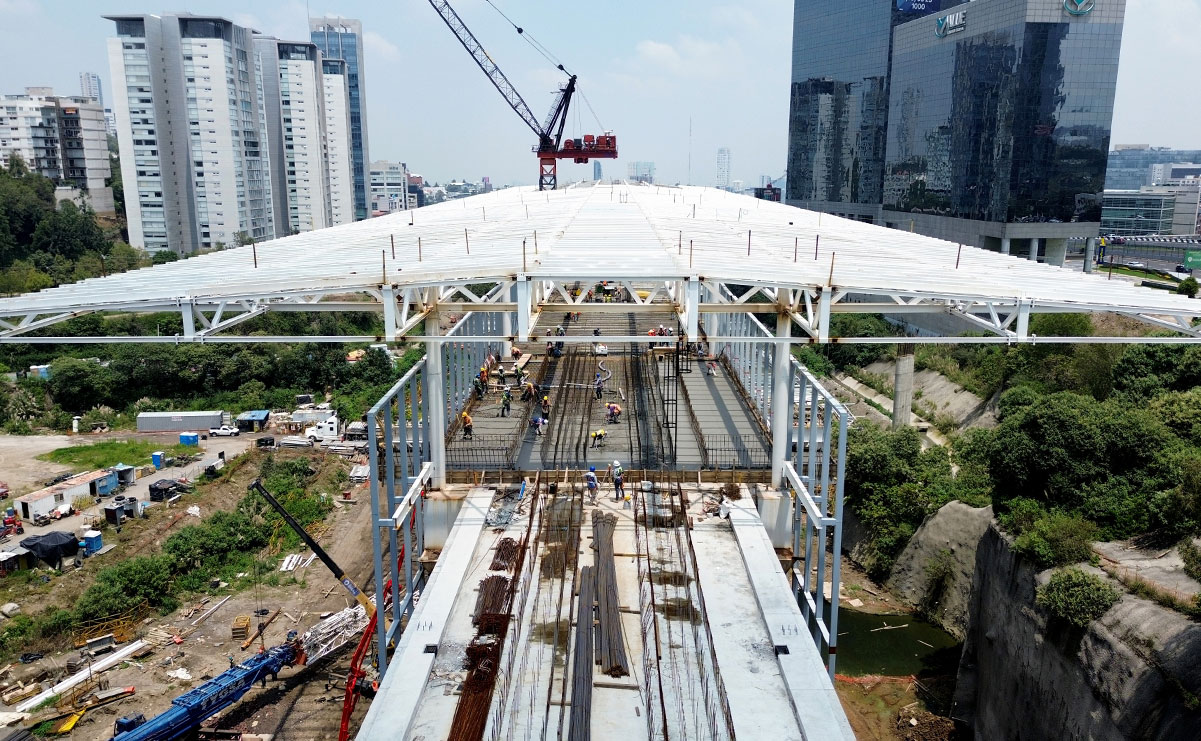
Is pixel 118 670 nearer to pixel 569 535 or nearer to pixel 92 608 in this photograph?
pixel 92 608

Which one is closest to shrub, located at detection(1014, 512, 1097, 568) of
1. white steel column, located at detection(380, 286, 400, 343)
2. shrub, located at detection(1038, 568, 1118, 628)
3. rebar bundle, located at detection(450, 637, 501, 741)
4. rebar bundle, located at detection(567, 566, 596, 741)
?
shrub, located at detection(1038, 568, 1118, 628)

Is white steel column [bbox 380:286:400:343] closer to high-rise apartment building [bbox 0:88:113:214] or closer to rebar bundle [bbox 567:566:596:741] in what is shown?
rebar bundle [bbox 567:566:596:741]

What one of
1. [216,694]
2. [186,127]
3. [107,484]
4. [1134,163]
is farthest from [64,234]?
[1134,163]

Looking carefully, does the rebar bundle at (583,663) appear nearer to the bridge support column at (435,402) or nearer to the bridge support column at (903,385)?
the bridge support column at (435,402)

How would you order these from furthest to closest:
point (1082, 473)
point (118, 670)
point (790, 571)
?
point (118, 670) < point (1082, 473) < point (790, 571)

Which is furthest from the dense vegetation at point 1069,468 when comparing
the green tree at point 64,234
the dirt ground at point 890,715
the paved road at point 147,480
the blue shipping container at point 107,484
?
the green tree at point 64,234

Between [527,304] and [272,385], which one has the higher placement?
[527,304]

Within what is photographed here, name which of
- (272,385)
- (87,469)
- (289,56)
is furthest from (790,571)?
(289,56)
